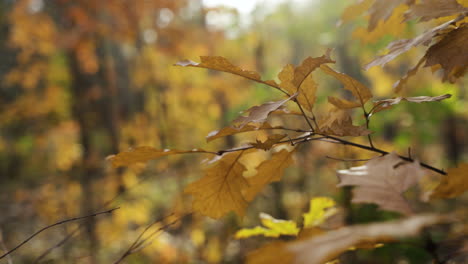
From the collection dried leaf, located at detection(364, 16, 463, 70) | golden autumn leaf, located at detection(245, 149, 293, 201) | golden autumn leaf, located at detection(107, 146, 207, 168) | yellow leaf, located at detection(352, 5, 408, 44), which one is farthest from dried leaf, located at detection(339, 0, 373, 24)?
golden autumn leaf, located at detection(107, 146, 207, 168)

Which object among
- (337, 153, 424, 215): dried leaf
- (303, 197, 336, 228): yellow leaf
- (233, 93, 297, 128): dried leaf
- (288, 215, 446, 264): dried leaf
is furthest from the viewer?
(303, 197, 336, 228): yellow leaf

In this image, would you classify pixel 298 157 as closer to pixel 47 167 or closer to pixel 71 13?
pixel 71 13

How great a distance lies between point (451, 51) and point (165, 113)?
5083 mm

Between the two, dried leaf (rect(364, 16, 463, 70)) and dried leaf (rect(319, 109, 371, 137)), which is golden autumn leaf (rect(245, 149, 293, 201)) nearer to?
dried leaf (rect(319, 109, 371, 137))

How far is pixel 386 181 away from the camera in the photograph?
1.41ft

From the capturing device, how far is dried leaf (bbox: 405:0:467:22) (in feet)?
1.79

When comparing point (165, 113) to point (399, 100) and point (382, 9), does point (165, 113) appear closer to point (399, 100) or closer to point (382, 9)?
point (382, 9)

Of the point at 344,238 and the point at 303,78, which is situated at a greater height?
the point at 303,78

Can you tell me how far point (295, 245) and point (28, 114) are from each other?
5871mm

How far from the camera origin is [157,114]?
7.88 metres

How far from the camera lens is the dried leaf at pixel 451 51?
0.54 meters

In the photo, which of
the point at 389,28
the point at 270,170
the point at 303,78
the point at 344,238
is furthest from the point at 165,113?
the point at 344,238

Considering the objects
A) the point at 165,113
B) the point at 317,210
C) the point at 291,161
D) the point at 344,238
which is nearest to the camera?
the point at 344,238

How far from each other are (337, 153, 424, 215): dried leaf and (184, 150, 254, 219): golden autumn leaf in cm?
22
